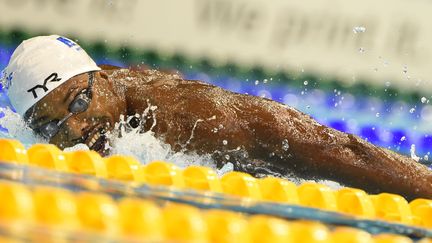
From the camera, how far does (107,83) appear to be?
3676mm

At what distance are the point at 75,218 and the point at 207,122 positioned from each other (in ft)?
6.09

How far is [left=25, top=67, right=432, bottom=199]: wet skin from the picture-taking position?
3.49m

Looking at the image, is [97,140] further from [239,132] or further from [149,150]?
[239,132]

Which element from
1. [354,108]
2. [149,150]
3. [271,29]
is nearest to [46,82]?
[149,150]

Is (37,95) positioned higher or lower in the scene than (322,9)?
lower

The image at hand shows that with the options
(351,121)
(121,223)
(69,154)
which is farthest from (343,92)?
(121,223)

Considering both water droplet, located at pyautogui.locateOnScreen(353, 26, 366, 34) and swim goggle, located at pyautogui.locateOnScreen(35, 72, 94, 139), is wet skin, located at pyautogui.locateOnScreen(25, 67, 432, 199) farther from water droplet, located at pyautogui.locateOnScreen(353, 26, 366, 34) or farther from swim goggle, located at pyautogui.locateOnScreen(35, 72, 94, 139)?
water droplet, located at pyautogui.locateOnScreen(353, 26, 366, 34)

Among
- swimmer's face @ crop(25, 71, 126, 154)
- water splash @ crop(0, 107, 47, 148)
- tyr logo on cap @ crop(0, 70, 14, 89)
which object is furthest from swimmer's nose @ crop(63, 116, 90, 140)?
tyr logo on cap @ crop(0, 70, 14, 89)

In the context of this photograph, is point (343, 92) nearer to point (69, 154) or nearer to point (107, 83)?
point (107, 83)

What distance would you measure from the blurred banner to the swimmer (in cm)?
209

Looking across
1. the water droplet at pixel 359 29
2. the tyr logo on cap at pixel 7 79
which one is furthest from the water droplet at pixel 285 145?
the water droplet at pixel 359 29

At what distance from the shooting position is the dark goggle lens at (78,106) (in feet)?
11.4

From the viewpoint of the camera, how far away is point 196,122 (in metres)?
3.61

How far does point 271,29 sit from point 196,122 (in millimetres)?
2452
